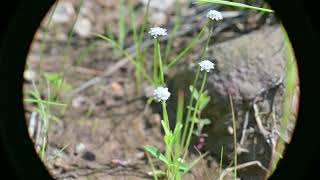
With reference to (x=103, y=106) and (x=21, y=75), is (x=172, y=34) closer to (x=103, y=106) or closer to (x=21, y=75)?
(x=103, y=106)

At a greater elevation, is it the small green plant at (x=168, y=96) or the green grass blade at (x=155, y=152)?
the small green plant at (x=168, y=96)

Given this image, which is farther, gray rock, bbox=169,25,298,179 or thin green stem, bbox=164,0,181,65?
thin green stem, bbox=164,0,181,65

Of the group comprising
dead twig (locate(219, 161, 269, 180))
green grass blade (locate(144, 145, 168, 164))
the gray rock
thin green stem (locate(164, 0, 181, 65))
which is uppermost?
thin green stem (locate(164, 0, 181, 65))

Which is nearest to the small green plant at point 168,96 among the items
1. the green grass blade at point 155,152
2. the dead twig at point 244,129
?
the green grass blade at point 155,152

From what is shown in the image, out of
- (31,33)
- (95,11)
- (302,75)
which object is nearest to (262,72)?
(302,75)

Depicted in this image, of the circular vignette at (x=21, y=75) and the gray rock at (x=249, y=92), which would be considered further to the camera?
the gray rock at (x=249, y=92)

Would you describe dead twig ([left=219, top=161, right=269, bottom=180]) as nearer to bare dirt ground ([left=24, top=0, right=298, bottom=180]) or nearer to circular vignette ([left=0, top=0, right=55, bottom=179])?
bare dirt ground ([left=24, top=0, right=298, bottom=180])

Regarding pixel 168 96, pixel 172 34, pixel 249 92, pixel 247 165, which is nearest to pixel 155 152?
pixel 168 96

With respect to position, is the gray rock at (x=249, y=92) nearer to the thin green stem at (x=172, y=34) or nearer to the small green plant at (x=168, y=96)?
the small green plant at (x=168, y=96)

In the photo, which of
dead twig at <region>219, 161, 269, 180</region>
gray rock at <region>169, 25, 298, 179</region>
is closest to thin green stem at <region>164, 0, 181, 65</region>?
gray rock at <region>169, 25, 298, 179</region>
